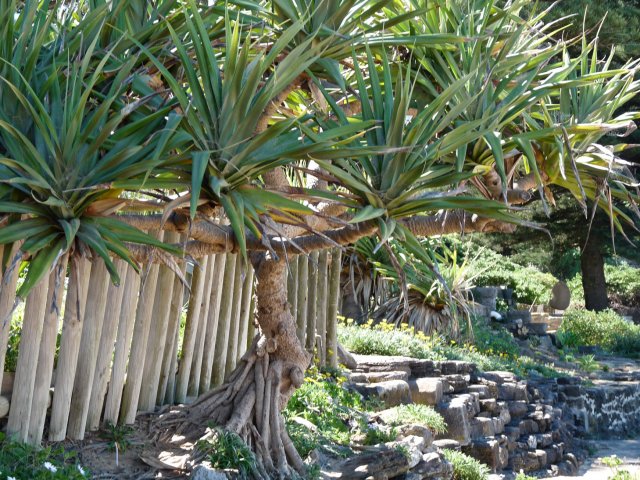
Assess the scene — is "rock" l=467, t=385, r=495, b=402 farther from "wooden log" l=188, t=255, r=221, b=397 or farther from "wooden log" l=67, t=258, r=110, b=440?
"wooden log" l=67, t=258, r=110, b=440

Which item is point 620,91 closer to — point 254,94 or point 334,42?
point 334,42

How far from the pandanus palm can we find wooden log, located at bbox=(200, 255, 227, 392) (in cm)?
93

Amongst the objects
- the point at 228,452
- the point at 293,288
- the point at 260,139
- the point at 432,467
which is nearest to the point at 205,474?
the point at 228,452

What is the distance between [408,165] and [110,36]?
1.76m

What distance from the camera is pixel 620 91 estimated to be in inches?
214

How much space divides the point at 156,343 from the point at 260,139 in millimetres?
2111

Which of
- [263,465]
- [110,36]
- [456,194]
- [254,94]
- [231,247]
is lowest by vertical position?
[263,465]

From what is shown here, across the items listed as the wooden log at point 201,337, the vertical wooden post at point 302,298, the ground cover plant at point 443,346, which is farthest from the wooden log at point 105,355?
the ground cover plant at point 443,346

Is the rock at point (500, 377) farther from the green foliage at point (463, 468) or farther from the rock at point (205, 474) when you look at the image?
the rock at point (205, 474)

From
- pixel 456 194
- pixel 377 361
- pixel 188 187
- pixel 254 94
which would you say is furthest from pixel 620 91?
pixel 377 361

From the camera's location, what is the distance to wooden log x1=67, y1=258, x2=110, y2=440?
455 centimetres

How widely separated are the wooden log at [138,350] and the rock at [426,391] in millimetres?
3690

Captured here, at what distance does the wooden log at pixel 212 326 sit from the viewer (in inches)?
236

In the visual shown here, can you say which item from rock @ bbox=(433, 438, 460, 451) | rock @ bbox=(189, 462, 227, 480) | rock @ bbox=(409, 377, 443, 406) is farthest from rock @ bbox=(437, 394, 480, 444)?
rock @ bbox=(189, 462, 227, 480)
